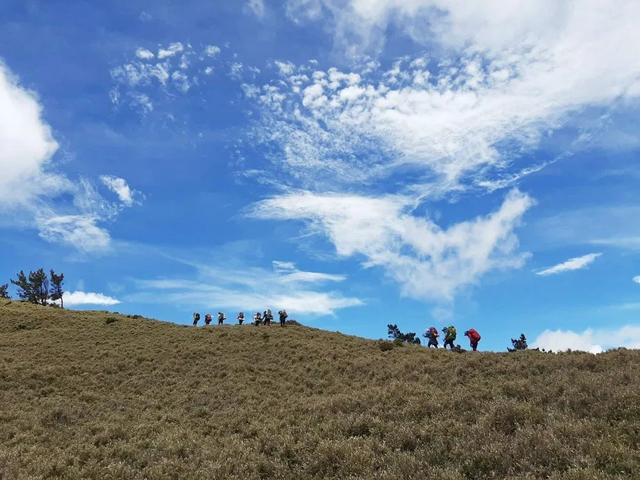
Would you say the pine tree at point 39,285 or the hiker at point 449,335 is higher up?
the pine tree at point 39,285

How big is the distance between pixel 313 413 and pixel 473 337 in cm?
1725

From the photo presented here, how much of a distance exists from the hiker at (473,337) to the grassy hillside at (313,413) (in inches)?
68.8

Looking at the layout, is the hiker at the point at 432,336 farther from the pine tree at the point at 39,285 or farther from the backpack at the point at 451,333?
the pine tree at the point at 39,285

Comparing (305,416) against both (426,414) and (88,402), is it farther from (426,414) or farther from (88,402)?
(88,402)

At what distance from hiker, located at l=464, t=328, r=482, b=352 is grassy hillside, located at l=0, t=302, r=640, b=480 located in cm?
175

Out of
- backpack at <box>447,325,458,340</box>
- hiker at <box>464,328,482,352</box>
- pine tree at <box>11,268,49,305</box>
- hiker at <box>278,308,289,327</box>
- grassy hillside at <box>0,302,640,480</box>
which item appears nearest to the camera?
grassy hillside at <box>0,302,640,480</box>

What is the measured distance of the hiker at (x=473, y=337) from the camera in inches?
1195

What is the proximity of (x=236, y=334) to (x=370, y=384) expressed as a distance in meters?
20.1

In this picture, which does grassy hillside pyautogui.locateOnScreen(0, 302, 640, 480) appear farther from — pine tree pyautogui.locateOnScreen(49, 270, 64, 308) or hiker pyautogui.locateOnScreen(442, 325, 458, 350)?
pine tree pyautogui.locateOnScreen(49, 270, 64, 308)

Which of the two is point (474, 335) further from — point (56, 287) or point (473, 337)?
point (56, 287)

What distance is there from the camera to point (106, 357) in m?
34.8

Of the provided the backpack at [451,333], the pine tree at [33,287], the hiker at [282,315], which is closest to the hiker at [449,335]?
the backpack at [451,333]

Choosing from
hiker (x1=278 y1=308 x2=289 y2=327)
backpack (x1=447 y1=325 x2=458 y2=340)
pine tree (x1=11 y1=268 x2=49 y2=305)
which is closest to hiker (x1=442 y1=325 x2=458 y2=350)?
backpack (x1=447 y1=325 x2=458 y2=340)

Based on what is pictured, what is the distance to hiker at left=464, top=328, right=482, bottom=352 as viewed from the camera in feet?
99.6
